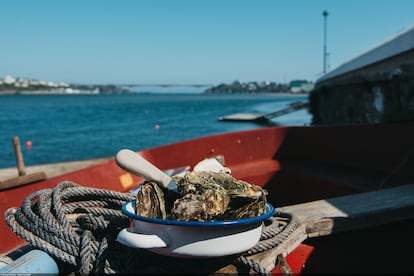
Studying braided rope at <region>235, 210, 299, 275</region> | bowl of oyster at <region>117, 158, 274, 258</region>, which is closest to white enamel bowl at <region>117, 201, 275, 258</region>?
bowl of oyster at <region>117, 158, 274, 258</region>

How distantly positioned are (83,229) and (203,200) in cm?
92

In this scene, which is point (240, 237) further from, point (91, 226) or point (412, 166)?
point (412, 166)

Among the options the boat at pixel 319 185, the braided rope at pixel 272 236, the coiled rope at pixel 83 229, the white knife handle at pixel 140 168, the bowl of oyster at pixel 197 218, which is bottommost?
the boat at pixel 319 185

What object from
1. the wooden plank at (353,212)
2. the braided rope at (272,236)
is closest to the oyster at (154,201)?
the braided rope at (272,236)

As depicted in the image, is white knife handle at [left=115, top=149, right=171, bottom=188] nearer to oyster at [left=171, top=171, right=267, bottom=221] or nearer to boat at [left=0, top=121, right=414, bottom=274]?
oyster at [left=171, top=171, right=267, bottom=221]

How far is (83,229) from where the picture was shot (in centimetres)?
223

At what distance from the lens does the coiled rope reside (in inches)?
75.9

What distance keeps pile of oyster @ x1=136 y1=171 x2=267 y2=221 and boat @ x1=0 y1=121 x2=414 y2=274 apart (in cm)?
32

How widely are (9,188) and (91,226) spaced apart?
7.29 feet

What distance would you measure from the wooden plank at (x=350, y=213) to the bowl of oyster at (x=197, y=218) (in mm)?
658

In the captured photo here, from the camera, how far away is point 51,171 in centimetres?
991

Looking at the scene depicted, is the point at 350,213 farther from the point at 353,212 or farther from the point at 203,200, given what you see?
the point at 203,200

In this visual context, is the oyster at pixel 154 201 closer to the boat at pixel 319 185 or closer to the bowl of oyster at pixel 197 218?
the bowl of oyster at pixel 197 218

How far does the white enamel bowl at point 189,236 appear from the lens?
5.51 feet
